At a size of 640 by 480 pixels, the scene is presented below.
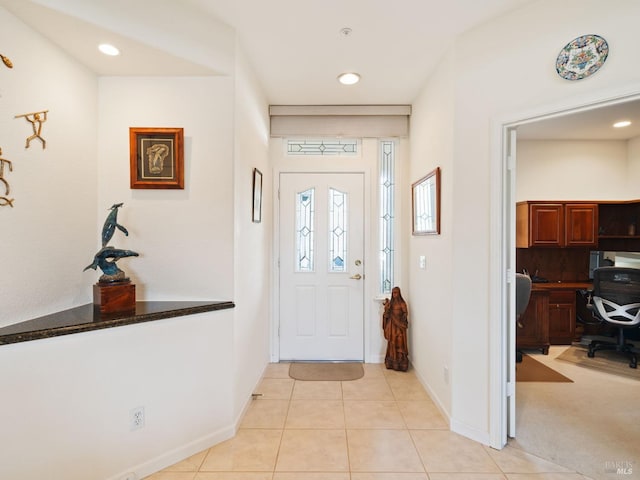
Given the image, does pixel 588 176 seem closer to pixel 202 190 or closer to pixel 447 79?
pixel 447 79

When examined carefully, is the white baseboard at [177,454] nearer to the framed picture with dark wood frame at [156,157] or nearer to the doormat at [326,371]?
the doormat at [326,371]

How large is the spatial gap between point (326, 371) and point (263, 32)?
2.97 m

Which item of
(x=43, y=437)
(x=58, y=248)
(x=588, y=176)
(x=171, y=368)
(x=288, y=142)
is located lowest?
(x=43, y=437)

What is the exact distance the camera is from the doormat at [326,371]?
3.01 m

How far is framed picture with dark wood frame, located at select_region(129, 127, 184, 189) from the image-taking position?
2.04 meters

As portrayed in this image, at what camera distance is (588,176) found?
3961mm

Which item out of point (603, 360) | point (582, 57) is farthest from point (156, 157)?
point (603, 360)

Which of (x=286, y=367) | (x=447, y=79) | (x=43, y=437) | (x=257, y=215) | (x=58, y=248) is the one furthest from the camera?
(x=286, y=367)

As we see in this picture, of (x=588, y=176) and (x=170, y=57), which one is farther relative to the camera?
(x=588, y=176)

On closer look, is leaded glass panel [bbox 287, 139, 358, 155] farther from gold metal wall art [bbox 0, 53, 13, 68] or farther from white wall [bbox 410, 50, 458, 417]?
gold metal wall art [bbox 0, 53, 13, 68]

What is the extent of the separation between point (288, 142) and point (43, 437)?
2.93m

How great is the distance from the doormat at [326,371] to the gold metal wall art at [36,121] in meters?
2.63

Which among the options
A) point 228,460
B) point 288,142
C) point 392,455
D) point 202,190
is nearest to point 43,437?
point 228,460

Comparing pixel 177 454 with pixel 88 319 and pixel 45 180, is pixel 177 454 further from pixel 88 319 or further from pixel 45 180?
pixel 45 180
